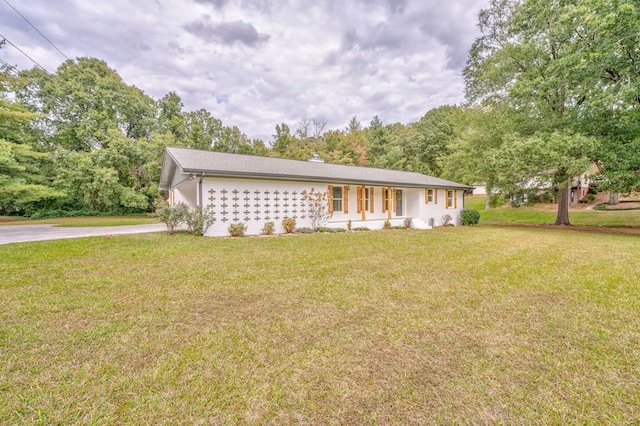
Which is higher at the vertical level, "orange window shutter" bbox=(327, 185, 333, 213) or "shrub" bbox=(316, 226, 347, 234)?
"orange window shutter" bbox=(327, 185, 333, 213)

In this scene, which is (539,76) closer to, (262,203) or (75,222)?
(262,203)

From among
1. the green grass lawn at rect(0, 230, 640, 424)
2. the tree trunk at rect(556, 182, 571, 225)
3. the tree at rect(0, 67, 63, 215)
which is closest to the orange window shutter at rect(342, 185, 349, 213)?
the green grass lawn at rect(0, 230, 640, 424)

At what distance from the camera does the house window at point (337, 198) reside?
1423 centimetres

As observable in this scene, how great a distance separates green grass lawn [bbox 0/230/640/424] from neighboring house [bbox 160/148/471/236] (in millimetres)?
4744

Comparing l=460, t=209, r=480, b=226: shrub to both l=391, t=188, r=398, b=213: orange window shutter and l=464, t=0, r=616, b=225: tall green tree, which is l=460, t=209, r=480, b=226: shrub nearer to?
l=464, t=0, r=616, b=225: tall green tree

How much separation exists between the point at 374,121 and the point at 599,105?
30996 mm

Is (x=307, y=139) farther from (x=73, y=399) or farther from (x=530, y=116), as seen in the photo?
(x=73, y=399)

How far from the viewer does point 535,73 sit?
13828 millimetres

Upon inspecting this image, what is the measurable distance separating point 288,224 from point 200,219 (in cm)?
351

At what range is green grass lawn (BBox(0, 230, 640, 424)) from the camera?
2.04 meters

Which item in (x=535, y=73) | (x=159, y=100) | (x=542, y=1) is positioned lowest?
(x=535, y=73)

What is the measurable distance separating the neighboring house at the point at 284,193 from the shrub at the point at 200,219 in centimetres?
20

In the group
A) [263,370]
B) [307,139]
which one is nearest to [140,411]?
[263,370]

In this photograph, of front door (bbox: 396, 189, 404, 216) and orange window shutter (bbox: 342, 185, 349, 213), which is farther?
front door (bbox: 396, 189, 404, 216)
